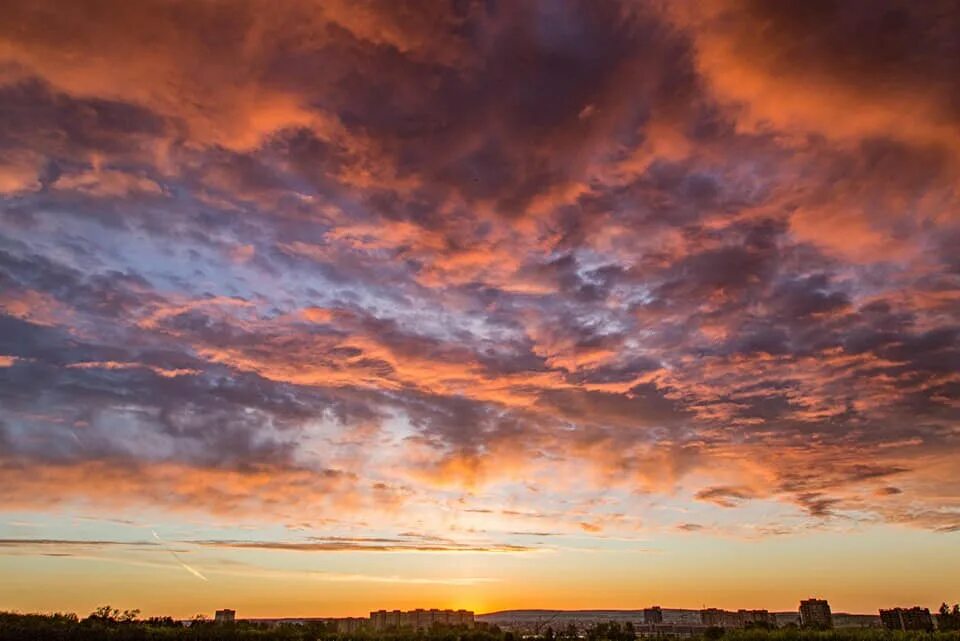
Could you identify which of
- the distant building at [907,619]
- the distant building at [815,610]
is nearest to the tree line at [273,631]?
the distant building at [907,619]

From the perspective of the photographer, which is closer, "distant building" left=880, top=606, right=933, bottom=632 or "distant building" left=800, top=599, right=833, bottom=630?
"distant building" left=880, top=606, right=933, bottom=632

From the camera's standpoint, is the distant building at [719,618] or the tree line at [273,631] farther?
the distant building at [719,618]

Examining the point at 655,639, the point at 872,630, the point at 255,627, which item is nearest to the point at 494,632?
the point at 655,639

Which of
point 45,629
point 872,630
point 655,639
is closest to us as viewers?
point 872,630

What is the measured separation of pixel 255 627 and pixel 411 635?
17094mm

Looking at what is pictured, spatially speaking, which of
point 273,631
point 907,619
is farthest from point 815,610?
point 273,631

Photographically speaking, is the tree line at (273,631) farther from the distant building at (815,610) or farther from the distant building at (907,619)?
the distant building at (815,610)

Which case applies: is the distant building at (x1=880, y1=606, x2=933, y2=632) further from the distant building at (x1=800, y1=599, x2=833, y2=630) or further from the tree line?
the distant building at (x1=800, y1=599, x2=833, y2=630)

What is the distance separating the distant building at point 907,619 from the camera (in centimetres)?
5069

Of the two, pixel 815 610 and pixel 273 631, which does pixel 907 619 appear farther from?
pixel 273 631

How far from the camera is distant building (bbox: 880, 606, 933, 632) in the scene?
5069cm

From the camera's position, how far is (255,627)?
6331cm

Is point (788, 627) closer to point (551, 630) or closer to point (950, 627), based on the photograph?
point (950, 627)

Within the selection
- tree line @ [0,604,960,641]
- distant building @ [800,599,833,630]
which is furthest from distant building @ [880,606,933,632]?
distant building @ [800,599,833,630]
